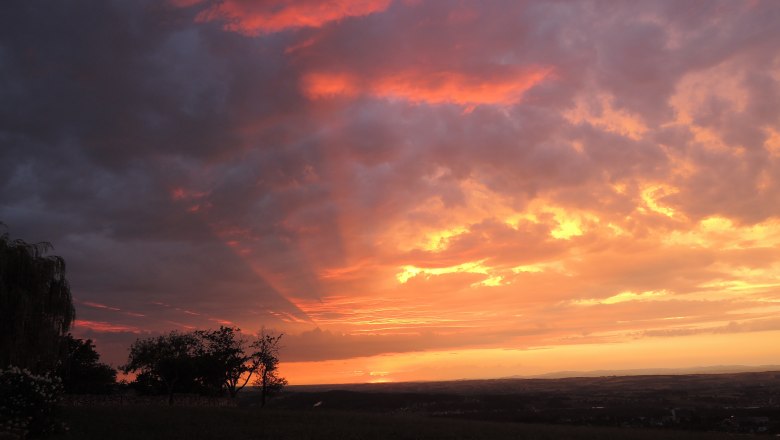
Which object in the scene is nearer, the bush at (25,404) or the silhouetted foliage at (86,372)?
the bush at (25,404)

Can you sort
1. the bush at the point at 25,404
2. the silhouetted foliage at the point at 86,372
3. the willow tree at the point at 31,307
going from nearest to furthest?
the bush at the point at 25,404 → the willow tree at the point at 31,307 → the silhouetted foliage at the point at 86,372

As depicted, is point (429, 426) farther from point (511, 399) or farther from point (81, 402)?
point (511, 399)

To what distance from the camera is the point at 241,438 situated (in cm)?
3544

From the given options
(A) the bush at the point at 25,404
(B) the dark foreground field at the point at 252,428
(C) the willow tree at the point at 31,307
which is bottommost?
(B) the dark foreground field at the point at 252,428

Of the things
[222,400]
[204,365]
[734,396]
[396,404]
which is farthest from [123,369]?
[734,396]

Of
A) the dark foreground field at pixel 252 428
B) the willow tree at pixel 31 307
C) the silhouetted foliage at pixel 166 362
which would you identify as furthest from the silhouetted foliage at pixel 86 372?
the willow tree at pixel 31 307

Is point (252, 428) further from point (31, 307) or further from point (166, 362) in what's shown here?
point (166, 362)

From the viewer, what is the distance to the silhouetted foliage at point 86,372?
8056cm

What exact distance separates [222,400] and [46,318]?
41.2 m

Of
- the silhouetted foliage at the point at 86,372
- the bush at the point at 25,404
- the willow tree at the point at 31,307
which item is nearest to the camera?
the bush at the point at 25,404

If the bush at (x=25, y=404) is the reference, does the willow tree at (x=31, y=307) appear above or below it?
above

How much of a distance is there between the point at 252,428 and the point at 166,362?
4800 centimetres

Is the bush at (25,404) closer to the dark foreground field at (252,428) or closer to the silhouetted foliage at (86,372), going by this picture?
the dark foreground field at (252,428)

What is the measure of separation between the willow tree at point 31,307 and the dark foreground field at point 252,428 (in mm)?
6088
